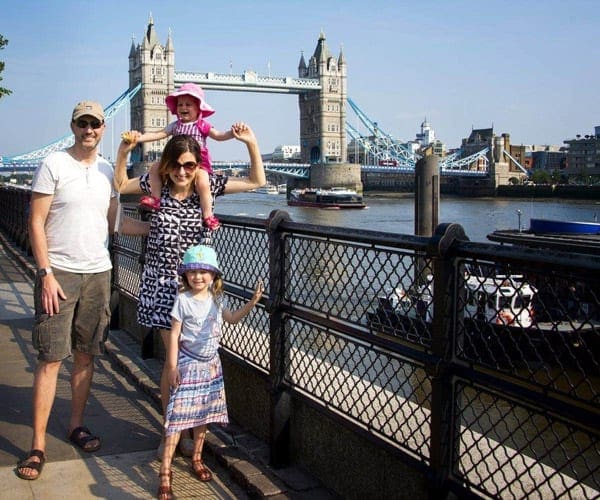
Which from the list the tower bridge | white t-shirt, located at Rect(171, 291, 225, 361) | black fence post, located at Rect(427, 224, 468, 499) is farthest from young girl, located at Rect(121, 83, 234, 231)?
the tower bridge

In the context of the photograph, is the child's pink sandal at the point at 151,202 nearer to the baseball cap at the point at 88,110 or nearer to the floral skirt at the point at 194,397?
the baseball cap at the point at 88,110

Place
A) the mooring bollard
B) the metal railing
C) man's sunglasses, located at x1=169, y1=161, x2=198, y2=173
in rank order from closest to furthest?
the metal railing → man's sunglasses, located at x1=169, y1=161, x2=198, y2=173 → the mooring bollard

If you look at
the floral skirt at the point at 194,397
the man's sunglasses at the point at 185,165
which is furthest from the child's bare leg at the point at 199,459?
the man's sunglasses at the point at 185,165

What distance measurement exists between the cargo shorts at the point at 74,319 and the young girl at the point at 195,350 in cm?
54

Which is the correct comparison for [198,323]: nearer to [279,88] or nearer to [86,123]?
[86,123]

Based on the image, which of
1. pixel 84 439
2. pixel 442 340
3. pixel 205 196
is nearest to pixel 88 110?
pixel 205 196

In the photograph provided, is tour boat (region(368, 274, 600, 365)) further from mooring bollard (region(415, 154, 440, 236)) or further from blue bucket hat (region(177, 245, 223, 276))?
mooring bollard (region(415, 154, 440, 236))

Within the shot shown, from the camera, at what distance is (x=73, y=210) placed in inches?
128

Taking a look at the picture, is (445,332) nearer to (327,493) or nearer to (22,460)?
(327,493)

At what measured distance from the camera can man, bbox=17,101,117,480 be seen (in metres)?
3.18

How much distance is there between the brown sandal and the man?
1.92ft

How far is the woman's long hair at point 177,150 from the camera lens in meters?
3.10

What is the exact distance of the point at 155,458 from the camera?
11.1 ft

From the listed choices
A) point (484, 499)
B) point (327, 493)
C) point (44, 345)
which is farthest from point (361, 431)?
point (44, 345)
